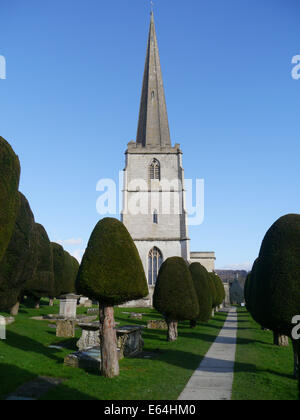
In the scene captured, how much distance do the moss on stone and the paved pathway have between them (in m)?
2.93

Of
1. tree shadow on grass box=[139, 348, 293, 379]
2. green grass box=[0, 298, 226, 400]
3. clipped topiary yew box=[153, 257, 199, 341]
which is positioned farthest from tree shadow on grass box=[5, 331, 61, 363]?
clipped topiary yew box=[153, 257, 199, 341]

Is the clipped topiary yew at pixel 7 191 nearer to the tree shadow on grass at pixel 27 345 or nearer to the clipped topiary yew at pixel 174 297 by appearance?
the tree shadow on grass at pixel 27 345

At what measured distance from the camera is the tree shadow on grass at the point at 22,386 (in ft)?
24.2

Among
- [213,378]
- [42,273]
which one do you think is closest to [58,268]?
[42,273]

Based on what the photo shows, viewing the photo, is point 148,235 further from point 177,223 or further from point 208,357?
point 208,357

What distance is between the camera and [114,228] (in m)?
10.7

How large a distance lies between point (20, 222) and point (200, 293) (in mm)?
14263

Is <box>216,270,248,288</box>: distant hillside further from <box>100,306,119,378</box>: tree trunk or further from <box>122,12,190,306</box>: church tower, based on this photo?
<box>100,306,119,378</box>: tree trunk

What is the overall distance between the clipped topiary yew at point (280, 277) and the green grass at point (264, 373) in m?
0.92

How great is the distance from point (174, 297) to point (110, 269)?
334 inches

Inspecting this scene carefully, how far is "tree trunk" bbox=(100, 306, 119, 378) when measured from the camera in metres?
9.42

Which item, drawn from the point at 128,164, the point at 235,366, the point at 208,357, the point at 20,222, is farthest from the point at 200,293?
the point at 128,164

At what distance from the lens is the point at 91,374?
Answer: 972 cm

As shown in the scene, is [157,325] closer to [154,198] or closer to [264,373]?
[264,373]
